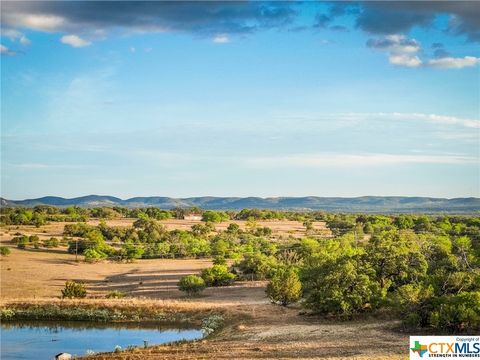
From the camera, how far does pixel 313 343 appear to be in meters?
33.3

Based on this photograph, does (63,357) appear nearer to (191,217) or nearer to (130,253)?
(130,253)

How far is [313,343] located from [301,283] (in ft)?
60.6

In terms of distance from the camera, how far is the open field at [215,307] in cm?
3159

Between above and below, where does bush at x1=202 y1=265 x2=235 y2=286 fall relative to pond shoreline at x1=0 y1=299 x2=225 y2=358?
above

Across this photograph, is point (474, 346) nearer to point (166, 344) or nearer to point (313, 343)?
point (313, 343)

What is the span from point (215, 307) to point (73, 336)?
12170mm

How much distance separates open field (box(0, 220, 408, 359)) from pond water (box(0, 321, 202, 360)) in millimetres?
4354

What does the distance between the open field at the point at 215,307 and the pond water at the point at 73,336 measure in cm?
435

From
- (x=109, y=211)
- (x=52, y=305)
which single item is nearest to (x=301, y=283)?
(x=52, y=305)

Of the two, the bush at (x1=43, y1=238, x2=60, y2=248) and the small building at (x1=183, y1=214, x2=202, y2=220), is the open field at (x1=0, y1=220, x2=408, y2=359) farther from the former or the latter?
the small building at (x1=183, y1=214, x2=202, y2=220)

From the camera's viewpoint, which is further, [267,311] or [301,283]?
[301,283]

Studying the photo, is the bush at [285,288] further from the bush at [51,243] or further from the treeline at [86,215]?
the treeline at [86,215]

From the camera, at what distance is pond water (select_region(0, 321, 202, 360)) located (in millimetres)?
38750

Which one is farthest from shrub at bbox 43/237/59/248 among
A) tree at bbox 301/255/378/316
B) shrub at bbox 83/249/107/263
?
tree at bbox 301/255/378/316
